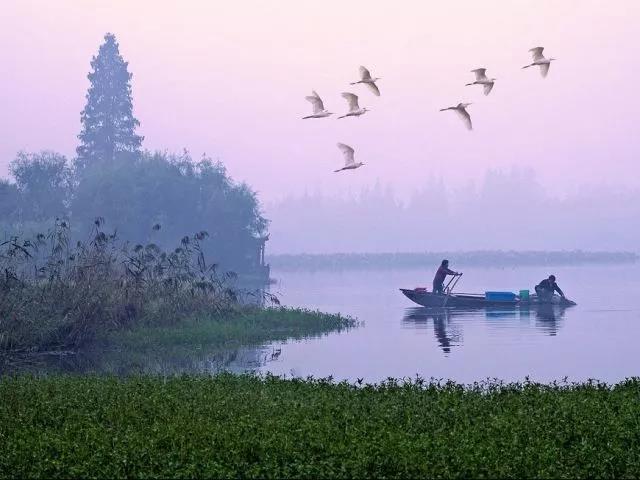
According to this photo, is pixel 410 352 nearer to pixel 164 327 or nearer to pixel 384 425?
pixel 164 327

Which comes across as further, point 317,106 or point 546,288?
point 546,288

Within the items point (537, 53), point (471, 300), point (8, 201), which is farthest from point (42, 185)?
point (537, 53)

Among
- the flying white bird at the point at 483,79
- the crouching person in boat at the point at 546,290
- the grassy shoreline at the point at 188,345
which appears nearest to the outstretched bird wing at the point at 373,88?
the flying white bird at the point at 483,79

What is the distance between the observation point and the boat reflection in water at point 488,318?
1731 inches

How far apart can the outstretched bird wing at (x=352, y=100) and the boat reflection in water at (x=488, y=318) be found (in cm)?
1452

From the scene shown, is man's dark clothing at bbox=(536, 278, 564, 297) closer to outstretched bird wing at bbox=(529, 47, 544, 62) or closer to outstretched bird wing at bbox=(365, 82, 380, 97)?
outstretched bird wing at bbox=(529, 47, 544, 62)

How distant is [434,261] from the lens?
516ft

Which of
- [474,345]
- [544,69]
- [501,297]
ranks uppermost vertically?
[544,69]

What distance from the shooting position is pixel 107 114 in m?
94.2

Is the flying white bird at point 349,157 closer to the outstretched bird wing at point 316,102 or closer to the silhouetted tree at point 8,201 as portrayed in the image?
the outstretched bird wing at point 316,102

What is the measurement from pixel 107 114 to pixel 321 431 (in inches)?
3263

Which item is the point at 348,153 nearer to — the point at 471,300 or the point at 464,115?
the point at 464,115

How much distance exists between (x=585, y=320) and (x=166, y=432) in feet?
119

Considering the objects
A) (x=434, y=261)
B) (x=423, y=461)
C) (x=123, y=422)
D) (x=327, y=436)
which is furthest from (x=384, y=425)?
(x=434, y=261)
